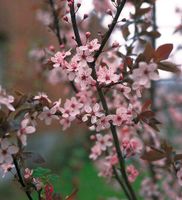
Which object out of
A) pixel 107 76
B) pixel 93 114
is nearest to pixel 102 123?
pixel 93 114

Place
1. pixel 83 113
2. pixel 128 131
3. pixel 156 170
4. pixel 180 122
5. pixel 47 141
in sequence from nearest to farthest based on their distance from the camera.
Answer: pixel 83 113 → pixel 128 131 → pixel 156 170 → pixel 180 122 → pixel 47 141

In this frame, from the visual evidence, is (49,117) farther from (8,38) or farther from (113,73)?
(8,38)

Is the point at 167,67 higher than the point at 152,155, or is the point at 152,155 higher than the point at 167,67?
the point at 167,67

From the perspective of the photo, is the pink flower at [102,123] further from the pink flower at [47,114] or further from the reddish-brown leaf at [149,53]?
the reddish-brown leaf at [149,53]

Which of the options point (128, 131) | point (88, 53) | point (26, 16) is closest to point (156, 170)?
point (128, 131)

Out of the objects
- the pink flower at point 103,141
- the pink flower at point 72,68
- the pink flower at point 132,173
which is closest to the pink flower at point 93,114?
the pink flower at point 72,68

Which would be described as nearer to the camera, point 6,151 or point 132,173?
point 6,151

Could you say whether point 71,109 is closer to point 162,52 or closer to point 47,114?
point 47,114
